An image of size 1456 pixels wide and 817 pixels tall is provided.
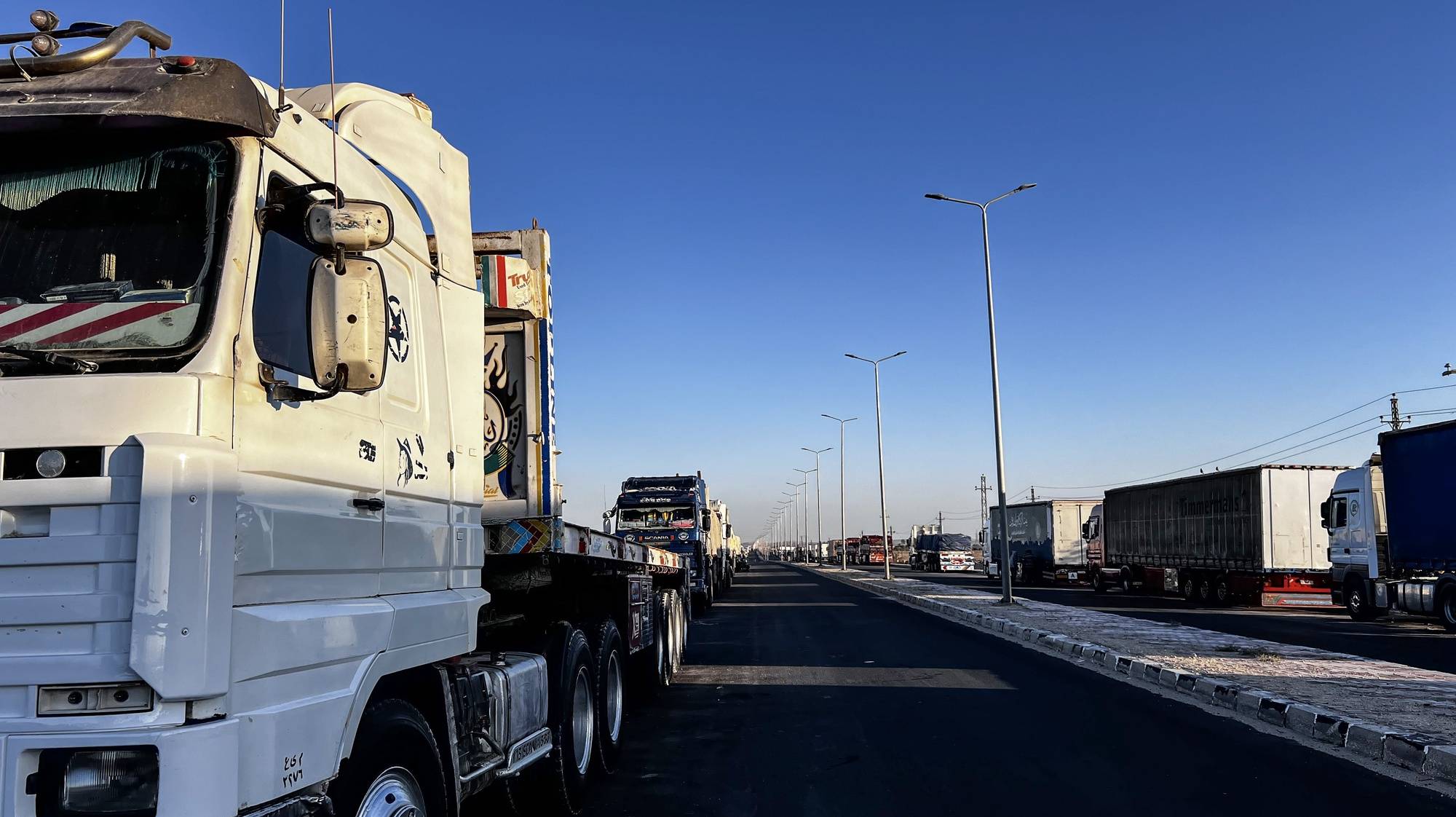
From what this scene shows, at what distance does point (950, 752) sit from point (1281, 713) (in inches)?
136

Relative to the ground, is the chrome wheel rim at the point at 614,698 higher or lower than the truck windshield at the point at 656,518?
lower

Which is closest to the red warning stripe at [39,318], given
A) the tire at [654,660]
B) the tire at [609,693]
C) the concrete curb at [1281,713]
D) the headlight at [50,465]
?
the headlight at [50,465]

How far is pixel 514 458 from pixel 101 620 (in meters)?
3.62

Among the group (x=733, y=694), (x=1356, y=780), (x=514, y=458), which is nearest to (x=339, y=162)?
(x=514, y=458)

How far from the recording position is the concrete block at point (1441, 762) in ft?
22.4

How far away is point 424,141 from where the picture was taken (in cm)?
521

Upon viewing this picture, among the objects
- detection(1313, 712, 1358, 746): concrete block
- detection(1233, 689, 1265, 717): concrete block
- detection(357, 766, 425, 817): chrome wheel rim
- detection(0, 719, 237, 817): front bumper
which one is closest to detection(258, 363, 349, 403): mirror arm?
detection(0, 719, 237, 817): front bumper

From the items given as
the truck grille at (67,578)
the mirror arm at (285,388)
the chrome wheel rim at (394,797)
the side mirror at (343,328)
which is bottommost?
the chrome wheel rim at (394,797)

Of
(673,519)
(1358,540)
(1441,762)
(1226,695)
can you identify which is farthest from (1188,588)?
(1441,762)

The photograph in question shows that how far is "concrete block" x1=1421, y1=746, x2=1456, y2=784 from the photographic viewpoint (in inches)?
269

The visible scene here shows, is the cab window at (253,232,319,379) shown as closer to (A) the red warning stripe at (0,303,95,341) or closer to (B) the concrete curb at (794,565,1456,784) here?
(A) the red warning stripe at (0,303,95,341)

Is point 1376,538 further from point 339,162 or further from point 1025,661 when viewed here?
point 339,162

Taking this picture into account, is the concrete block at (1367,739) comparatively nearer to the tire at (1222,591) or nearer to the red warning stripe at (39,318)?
the red warning stripe at (39,318)

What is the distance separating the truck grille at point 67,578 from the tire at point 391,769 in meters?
0.96
